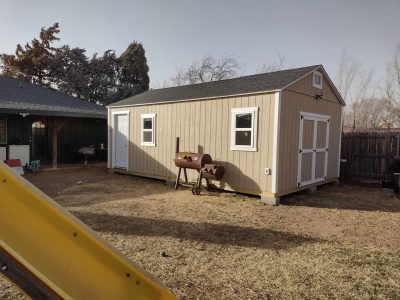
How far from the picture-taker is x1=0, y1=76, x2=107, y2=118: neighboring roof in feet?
36.6

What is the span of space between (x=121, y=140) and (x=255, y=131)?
5.93 m

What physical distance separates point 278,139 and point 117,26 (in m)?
7.64

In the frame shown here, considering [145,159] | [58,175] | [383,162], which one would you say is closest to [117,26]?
[145,159]

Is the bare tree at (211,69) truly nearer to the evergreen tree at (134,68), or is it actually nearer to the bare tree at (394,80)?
the evergreen tree at (134,68)

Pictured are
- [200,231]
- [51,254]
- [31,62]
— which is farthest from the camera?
[31,62]

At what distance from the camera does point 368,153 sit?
417 inches

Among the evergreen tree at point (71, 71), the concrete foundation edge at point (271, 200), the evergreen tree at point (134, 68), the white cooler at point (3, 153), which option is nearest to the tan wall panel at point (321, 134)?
the concrete foundation edge at point (271, 200)

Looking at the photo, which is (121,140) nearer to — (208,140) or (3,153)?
(3,153)

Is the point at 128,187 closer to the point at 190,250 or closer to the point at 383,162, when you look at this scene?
the point at 190,250

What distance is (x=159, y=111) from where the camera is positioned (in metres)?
9.80

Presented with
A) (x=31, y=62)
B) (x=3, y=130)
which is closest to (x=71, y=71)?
(x=31, y=62)

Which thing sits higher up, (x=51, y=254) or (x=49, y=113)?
(x=49, y=113)

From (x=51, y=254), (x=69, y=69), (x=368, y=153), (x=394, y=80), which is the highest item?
(x=69, y=69)

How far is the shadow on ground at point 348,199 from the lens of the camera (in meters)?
6.90
